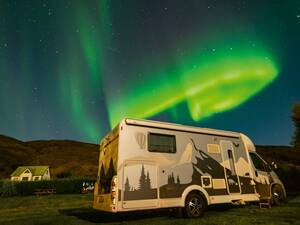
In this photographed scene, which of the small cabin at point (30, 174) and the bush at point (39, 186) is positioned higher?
the small cabin at point (30, 174)

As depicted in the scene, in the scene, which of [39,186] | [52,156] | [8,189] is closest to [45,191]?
[39,186]

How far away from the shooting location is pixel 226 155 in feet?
32.2

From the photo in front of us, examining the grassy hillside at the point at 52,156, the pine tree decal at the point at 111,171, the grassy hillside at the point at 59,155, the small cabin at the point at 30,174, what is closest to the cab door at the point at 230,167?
the pine tree decal at the point at 111,171

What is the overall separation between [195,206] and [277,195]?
4883mm

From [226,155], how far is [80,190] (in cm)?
3000

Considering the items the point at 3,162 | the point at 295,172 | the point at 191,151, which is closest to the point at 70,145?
the point at 3,162

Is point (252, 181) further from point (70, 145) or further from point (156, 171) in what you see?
point (70, 145)

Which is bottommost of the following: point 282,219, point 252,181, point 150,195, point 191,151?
point 282,219

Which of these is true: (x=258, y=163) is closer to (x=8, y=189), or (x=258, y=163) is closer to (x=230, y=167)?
(x=230, y=167)

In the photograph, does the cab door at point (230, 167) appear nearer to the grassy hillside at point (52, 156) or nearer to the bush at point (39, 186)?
the bush at point (39, 186)

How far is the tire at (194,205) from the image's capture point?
8.27 m

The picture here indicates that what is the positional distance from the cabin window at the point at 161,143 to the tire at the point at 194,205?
5.11 feet

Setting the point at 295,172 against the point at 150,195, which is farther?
the point at 295,172

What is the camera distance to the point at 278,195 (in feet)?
37.3
